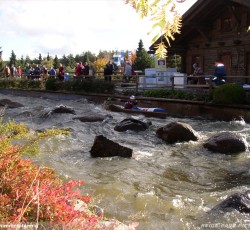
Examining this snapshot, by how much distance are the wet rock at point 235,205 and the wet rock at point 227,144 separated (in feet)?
12.9

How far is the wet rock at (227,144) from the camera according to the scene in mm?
9711

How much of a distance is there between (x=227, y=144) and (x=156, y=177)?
2.99m

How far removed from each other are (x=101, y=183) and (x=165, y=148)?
3750 mm

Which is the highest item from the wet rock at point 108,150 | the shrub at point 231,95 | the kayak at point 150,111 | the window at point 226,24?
the window at point 226,24

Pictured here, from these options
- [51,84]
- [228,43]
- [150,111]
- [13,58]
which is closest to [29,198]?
[150,111]

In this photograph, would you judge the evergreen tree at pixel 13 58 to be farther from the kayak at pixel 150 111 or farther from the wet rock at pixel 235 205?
the wet rock at pixel 235 205

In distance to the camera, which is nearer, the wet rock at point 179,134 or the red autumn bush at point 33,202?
the red autumn bush at point 33,202

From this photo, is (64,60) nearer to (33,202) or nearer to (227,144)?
(227,144)

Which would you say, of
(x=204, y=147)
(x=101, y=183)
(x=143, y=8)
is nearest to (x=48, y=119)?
(x=204, y=147)

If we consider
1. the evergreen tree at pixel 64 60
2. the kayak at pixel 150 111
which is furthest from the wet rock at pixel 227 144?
the evergreen tree at pixel 64 60

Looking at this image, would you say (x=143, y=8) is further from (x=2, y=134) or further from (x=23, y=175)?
(x=2, y=134)

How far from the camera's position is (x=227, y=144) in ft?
32.0

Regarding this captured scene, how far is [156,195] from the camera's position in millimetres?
6598

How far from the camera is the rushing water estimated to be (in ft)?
18.2
